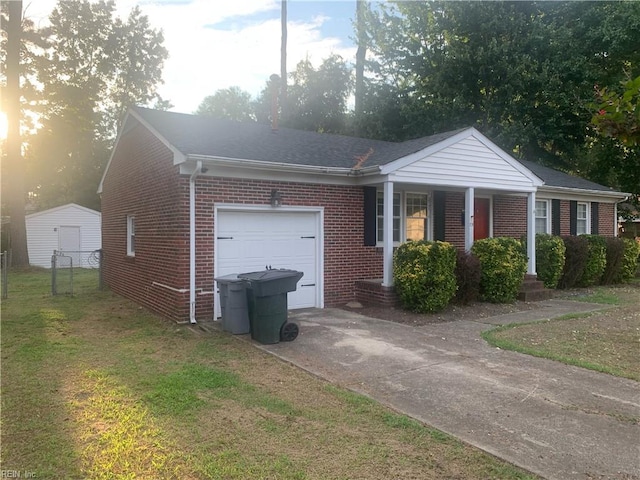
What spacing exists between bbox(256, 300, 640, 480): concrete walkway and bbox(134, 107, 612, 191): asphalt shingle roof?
11.7 ft

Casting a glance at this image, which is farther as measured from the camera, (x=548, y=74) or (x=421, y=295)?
(x=548, y=74)

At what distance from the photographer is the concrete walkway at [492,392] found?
3.59m

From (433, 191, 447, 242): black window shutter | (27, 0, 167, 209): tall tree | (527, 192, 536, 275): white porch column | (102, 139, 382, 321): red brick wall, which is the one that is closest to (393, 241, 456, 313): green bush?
(102, 139, 382, 321): red brick wall

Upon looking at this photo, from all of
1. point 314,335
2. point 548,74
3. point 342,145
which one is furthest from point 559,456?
point 548,74

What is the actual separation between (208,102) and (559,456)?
132ft

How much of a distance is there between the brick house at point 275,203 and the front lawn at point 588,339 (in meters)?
2.70

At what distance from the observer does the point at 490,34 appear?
66.0ft

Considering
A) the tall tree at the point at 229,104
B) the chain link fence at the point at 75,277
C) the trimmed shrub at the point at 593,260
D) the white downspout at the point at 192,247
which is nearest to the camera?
the white downspout at the point at 192,247

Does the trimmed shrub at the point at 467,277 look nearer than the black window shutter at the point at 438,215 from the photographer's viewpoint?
Yes

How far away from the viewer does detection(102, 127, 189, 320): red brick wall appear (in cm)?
837

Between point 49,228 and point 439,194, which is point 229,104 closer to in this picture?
point 49,228

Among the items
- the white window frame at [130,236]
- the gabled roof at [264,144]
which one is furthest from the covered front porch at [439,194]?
the white window frame at [130,236]

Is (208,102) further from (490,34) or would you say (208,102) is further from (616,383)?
(616,383)

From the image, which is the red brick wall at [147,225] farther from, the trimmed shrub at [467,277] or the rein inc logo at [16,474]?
the trimmed shrub at [467,277]
